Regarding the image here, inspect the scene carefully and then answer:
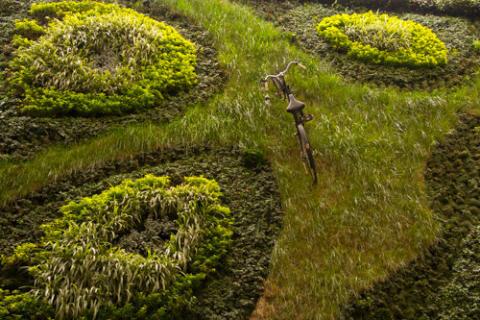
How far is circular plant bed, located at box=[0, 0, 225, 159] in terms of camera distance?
820cm

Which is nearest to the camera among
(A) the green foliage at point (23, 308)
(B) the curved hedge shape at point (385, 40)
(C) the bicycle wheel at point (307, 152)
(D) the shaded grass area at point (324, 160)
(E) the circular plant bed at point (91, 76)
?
(A) the green foliage at point (23, 308)

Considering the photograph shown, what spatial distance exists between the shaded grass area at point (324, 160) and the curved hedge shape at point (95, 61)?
0.80m

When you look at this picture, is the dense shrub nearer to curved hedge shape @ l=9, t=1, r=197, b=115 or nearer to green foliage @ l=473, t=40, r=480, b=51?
green foliage @ l=473, t=40, r=480, b=51

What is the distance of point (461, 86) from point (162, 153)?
6018 millimetres

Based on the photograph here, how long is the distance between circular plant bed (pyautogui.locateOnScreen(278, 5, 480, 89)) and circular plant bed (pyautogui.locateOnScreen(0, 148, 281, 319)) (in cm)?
393

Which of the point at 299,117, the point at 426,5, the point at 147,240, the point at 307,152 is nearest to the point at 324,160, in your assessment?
the point at 307,152

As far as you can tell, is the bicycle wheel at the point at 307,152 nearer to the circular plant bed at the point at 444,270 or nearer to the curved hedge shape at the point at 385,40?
the circular plant bed at the point at 444,270

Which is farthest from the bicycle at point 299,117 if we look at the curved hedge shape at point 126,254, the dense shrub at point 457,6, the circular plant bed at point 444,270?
the dense shrub at point 457,6

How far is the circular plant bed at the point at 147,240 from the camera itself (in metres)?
5.72

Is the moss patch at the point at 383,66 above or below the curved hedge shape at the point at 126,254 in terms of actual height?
above

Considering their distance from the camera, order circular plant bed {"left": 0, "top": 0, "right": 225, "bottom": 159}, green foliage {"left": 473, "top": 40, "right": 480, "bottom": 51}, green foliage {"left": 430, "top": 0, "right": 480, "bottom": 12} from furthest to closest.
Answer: green foliage {"left": 430, "top": 0, "right": 480, "bottom": 12}
green foliage {"left": 473, "top": 40, "right": 480, "bottom": 51}
circular plant bed {"left": 0, "top": 0, "right": 225, "bottom": 159}

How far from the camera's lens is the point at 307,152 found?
732 cm

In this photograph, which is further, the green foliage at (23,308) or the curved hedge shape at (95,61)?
the curved hedge shape at (95,61)

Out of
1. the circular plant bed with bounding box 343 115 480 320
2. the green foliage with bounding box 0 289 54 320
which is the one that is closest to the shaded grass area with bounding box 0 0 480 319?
the circular plant bed with bounding box 343 115 480 320
